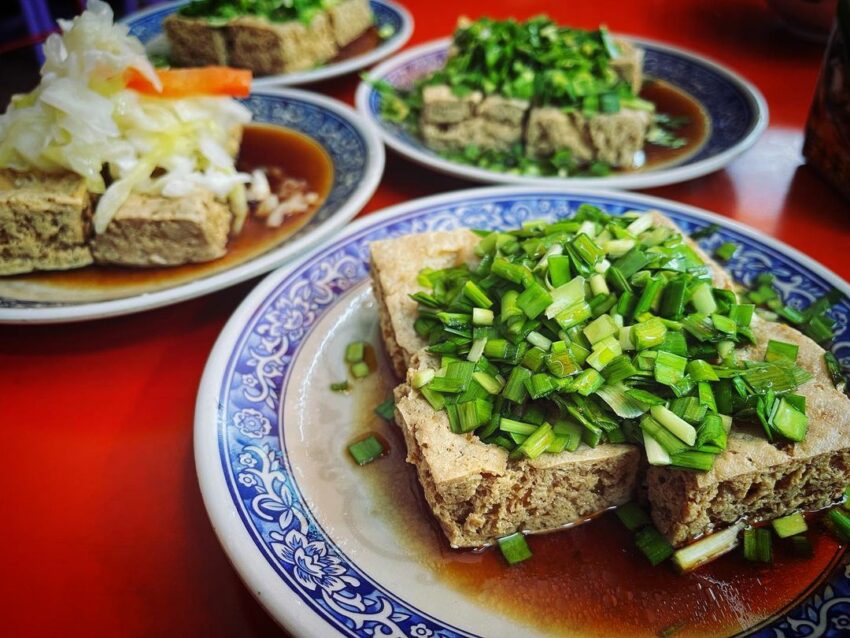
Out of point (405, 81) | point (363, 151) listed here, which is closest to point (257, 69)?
point (405, 81)

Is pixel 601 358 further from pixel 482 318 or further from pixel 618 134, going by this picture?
pixel 618 134

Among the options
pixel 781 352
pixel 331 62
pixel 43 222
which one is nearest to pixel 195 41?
pixel 331 62

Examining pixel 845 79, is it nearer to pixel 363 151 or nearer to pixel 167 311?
pixel 363 151

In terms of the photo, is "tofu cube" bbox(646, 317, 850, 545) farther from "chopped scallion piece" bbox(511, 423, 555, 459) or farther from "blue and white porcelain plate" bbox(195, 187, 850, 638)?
"chopped scallion piece" bbox(511, 423, 555, 459)

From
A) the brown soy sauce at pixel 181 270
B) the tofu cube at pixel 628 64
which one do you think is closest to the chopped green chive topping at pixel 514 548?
the brown soy sauce at pixel 181 270

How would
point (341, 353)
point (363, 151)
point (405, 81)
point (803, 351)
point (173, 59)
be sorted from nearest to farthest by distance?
point (803, 351) → point (341, 353) → point (363, 151) → point (405, 81) → point (173, 59)

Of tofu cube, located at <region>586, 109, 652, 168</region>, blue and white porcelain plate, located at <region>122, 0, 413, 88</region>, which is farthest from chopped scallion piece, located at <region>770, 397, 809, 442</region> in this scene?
blue and white porcelain plate, located at <region>122, 0, 413, 88</region>

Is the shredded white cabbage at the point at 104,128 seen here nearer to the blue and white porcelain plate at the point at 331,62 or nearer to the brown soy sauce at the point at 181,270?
the brown soy sauce at the point at 181,270
